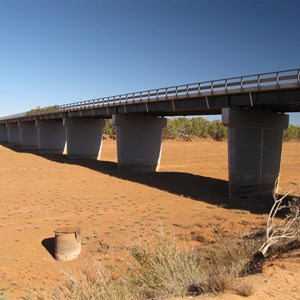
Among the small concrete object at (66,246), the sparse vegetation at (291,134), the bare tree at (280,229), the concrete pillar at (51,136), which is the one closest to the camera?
the bare tree at (280,229)

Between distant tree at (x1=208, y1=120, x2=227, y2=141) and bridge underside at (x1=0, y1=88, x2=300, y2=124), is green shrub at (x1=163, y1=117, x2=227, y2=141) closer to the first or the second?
distant tree at (x1=208, y1=120, x2=227, y2=141)

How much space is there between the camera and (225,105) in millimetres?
24922

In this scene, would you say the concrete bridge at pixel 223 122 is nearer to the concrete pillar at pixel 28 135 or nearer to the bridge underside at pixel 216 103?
the bridge underside at pixel 216 103

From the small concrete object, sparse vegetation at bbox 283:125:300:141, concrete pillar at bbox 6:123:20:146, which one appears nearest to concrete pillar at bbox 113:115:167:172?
the small concrete object

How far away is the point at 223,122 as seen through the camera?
24.3 metres

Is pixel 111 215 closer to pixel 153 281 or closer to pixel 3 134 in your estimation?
pixel 153 281

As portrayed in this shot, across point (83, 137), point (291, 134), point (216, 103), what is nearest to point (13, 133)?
point (83, 137)

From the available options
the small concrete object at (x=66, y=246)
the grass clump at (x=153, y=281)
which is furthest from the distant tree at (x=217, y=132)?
the grass clump at (x=153, y=281)

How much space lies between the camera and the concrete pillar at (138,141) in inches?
1497

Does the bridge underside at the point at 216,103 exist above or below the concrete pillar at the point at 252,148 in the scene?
above

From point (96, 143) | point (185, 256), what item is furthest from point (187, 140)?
point (185, 256)

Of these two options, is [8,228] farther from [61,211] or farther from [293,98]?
[293,98]

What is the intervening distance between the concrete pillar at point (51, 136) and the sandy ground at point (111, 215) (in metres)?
24.8

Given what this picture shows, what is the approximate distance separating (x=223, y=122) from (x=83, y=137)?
3078cm
